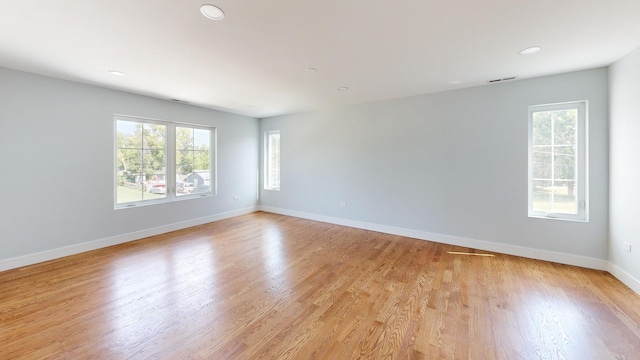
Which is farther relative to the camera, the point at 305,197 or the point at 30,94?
the point at 305,197

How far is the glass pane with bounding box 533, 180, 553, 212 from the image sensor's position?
3320 mm

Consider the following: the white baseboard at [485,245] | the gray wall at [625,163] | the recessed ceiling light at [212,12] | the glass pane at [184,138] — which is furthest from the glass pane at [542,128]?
the glass pane at [184,138]

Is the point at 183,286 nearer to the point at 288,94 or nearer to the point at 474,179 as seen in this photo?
the point at 288,94

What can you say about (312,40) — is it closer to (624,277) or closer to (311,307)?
(311,307)

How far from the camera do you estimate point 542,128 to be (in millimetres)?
3326

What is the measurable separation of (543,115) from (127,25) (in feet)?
16.1

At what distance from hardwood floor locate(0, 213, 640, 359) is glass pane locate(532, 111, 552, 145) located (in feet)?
5.47

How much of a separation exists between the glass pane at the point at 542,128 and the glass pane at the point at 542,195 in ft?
1.86

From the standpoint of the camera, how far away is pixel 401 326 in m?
1.94

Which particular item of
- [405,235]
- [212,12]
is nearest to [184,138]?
[212,12]

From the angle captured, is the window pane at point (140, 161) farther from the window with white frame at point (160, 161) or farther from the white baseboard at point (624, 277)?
the white baseboard at point (624, 277)

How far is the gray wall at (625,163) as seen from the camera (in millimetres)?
2449

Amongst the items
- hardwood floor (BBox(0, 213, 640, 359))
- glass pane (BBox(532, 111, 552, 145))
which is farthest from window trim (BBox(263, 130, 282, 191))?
glass pane (BBox(532, 111, 552, 145))

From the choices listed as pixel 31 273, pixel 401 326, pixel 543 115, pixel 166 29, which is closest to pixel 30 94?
pixel 31 273
